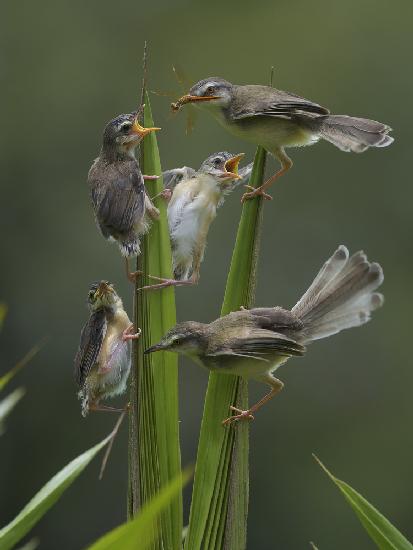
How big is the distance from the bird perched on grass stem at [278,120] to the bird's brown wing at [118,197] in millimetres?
176

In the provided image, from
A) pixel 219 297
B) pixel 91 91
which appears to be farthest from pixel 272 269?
pixel 91 91

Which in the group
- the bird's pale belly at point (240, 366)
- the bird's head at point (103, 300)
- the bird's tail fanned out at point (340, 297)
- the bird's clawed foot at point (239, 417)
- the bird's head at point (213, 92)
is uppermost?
the bird's head at point (213, 92)

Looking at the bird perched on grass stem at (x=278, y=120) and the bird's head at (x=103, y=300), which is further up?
the bird perched on grass stem at (x=278, y=120)

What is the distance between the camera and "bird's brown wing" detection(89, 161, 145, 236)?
6.97ft

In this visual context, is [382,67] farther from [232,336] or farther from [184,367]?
[232,336]

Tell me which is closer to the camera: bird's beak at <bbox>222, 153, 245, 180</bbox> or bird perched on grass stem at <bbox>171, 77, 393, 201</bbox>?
bird perched on grass stem at <bbox>171, 77, 393, 201</bbox>

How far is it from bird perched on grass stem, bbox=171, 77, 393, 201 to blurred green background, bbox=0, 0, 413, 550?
539 centimetres

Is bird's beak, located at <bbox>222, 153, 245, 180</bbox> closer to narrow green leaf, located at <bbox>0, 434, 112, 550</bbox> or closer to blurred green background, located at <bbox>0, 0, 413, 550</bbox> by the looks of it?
narrow green leaf, located at <bbox>0, 434, 112, 550</bbox>

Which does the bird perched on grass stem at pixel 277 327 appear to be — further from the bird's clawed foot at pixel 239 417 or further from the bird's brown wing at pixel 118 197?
the bird's brown wing at pixel 118 197

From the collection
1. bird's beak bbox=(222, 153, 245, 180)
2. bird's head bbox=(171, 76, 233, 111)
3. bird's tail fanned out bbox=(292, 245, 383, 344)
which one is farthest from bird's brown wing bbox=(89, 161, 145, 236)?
bird's beak bbox=(222, 153, 245, 180)

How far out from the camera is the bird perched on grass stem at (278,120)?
2262 millimetres

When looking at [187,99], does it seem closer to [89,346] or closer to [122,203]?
[122,203]

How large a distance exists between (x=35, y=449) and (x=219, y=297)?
1.99 metres

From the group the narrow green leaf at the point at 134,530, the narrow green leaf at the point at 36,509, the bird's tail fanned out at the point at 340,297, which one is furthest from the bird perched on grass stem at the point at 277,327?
the narrow green leaf at the point at 134,530
